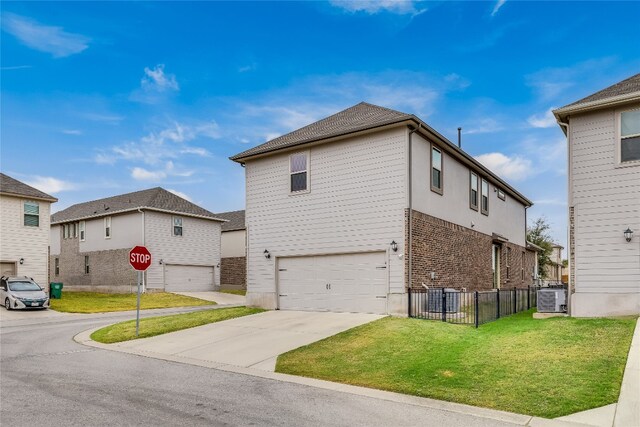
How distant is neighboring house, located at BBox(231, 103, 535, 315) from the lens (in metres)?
16.3

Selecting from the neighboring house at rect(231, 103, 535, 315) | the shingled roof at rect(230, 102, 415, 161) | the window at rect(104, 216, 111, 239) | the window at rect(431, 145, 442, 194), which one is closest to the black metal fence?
the neighboring house at rect(231, 103, 535, 315)

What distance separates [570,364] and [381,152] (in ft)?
32.8

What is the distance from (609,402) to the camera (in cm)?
697

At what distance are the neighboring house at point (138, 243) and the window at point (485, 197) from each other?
23.3m

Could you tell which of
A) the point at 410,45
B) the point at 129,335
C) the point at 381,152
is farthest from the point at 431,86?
the point at 129,335

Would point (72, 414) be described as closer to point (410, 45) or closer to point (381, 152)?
point (381, 152)

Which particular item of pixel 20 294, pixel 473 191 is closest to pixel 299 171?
pixel 473 191

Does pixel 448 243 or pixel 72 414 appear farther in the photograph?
pixel 448 243

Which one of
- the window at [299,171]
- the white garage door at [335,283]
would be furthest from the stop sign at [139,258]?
the window at [299,171]

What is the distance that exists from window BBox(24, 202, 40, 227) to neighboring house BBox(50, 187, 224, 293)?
20.9 feet

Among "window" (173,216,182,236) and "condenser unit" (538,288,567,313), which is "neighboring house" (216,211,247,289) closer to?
"window" (173,216,182,236)

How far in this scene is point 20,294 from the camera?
24.3 metres

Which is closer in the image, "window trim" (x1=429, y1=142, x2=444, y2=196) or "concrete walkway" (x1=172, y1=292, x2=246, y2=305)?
"window trim" (x1=429, y1=142, x2=444, y2=196)

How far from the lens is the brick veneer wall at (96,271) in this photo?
3522 cm
